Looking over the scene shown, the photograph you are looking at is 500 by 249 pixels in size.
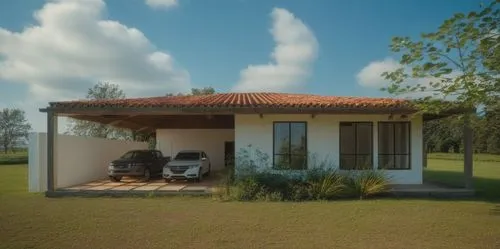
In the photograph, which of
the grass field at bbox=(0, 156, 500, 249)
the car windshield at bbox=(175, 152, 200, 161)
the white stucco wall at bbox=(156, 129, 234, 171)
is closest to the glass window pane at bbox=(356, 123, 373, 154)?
the grass field at bbox=(0, 156, 500, 249)

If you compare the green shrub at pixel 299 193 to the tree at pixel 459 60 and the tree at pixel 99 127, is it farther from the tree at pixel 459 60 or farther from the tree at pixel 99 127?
the tree at pixel 99 127

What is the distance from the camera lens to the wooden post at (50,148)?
14.4 meters

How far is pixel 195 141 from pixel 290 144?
12890 millimetres

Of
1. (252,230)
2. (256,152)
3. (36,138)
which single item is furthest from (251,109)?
(36,138)

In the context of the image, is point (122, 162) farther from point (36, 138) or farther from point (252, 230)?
point (252, 230)

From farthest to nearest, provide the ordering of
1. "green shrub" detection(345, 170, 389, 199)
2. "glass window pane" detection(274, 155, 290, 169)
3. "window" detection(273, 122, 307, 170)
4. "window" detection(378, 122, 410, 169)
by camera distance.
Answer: "window" detection(378, 122, 410, 169)
"window" detection(273, 122, 307, 170)
"glass window pane" detection(274, 155, 290, 169)
"green shrub" detection(345, 170, 389, 199)

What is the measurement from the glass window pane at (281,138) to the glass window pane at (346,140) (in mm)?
1956

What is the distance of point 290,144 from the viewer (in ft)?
52.5

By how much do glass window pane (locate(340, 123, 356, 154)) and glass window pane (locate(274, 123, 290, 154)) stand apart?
1.96m

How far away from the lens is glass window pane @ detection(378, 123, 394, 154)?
53.6 ft

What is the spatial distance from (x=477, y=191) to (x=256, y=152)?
303 inches

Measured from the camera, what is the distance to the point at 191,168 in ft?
58.1

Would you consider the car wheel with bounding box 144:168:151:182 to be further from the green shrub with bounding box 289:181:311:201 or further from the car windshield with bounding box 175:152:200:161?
the green shrub with bounding box 289:181:311:201

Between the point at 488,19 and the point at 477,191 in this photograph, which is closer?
the point at 488,19
